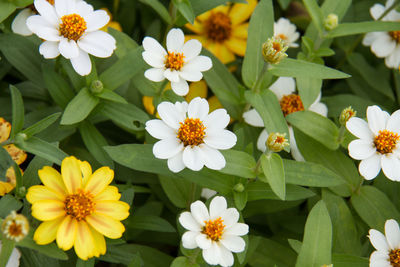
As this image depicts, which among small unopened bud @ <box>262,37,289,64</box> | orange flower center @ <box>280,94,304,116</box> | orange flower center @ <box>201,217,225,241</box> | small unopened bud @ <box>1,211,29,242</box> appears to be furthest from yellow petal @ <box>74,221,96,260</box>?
orange flower center @ <box>280,94,304,116</box>

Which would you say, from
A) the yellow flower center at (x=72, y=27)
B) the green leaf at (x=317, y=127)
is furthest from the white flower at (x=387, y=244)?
the yellow flower center at (x=72, y=27)

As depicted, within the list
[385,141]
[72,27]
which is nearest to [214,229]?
[385,141]

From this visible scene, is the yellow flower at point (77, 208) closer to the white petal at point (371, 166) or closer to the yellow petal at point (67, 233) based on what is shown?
the yellow petal at point (67, 233)

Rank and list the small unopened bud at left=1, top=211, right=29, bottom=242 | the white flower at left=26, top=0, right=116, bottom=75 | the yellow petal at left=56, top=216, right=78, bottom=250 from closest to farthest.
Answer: the small unopened bud at left=1, top=211, right=29, bottom=242
the yellow petal at left=56, top=216, right=78, bottom=250
the white flower at left=26, top=0, right=116, bottom=75

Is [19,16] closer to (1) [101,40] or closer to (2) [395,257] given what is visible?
(1) [101,40]

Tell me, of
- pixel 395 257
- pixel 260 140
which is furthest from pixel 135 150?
pixel 395 257

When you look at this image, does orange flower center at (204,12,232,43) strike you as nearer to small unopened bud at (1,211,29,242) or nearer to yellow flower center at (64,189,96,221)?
yellow flower center at (64,189,96,221)

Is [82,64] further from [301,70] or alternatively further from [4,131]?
[301,70]
